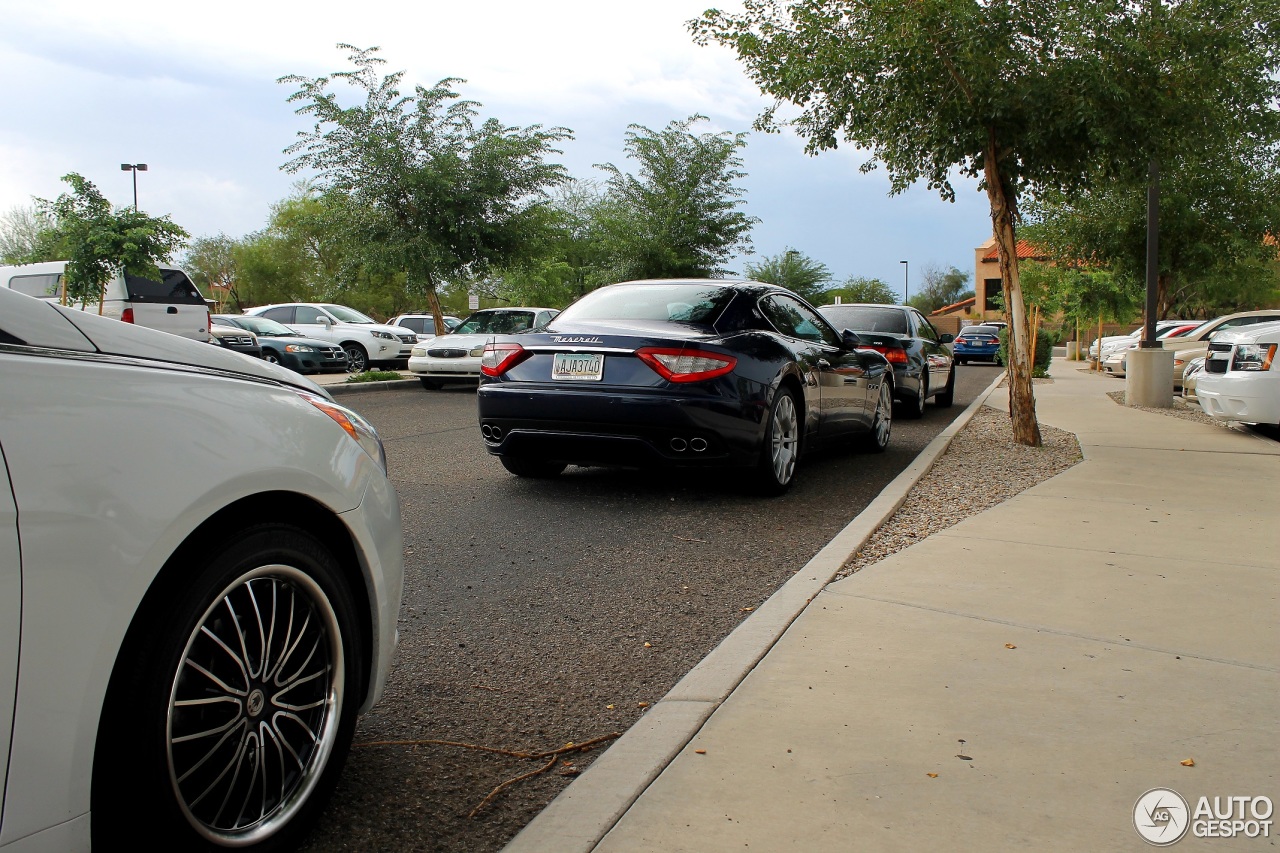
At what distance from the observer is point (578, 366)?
684cm

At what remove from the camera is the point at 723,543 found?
5.92 meters

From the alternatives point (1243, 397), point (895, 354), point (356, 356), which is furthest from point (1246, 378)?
point (356, 356)

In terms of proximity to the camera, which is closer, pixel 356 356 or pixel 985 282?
pixel 356 356

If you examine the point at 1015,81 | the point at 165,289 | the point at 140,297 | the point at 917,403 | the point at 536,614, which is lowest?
the point at 536,614

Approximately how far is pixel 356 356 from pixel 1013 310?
17.3 metres

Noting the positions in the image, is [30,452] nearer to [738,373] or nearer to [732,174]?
[738,373]

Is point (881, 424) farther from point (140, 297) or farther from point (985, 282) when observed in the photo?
point (985, 282)

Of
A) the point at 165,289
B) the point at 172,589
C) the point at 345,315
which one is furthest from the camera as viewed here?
the point at 345,315

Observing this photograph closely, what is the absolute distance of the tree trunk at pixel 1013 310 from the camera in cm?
1002

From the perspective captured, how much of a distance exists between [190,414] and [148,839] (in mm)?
847

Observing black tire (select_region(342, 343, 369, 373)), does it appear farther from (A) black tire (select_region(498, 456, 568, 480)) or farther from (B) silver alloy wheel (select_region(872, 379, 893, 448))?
(A) black tire (select_region(498, 456, 568, 480))

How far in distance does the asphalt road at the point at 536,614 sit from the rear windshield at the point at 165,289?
11.3m

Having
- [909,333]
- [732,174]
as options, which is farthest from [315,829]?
[732,174]
